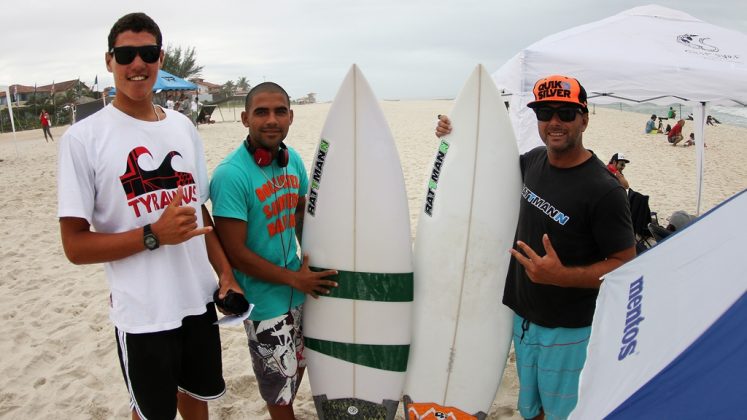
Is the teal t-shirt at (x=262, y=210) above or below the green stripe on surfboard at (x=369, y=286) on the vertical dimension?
above

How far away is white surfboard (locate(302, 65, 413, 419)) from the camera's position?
2.47 meters

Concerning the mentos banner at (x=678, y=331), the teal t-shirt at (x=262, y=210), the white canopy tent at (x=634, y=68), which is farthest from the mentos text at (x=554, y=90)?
the white canopy tent at (x=634, y=68)

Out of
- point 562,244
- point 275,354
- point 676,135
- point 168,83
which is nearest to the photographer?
point 562,244

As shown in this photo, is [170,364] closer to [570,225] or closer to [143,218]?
[143,218]

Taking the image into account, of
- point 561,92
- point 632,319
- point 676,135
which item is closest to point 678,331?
point 632,319

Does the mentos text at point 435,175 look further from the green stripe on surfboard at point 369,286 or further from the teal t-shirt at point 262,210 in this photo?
the teal t-shirt at point 262,210

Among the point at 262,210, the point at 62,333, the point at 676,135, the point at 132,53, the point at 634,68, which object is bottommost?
the point at 62,333

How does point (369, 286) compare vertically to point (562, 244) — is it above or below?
below

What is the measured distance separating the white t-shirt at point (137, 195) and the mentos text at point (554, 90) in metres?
1.29

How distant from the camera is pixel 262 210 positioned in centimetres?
196

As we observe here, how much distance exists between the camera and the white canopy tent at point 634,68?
420 centimetres

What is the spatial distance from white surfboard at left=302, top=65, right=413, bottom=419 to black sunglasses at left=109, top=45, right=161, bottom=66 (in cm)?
106

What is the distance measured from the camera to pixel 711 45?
4.71 metres

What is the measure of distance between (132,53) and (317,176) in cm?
112
